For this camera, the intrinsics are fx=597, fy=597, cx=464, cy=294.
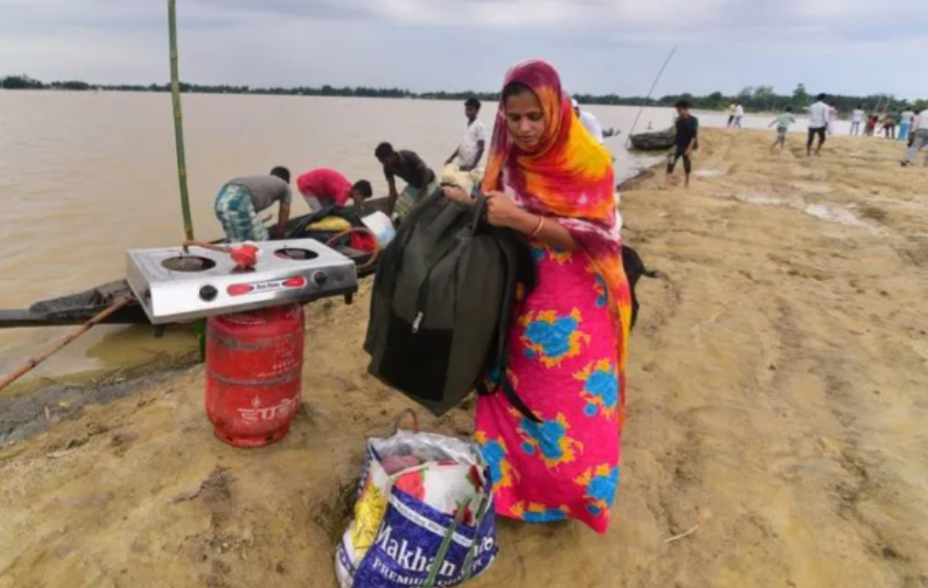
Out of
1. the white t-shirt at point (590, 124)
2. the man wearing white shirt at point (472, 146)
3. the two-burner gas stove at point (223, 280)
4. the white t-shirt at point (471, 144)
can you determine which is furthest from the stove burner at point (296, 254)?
the white t-shirt at point (471, 144)

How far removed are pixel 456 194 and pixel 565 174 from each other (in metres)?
0.31

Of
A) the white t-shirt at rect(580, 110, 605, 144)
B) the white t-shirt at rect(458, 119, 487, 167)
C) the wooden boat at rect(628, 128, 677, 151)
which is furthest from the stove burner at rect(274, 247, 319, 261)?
the wooden boat at rect(628, 128, 677, 151)

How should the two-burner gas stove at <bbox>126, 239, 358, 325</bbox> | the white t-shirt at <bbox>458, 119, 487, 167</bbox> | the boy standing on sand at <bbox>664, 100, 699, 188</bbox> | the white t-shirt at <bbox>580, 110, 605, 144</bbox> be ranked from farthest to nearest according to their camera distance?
the boy standing on sand at <bbox>664, 100, 699, 188</bbox> → the white t-shirt at <bbox>458, 119, 487, 167</bbox> → the white t-shirt at <bbox>580, 110, 605, 144</bbox> → the two-burner gas stove at <bbox>126, 239, 358, 325</bbox>

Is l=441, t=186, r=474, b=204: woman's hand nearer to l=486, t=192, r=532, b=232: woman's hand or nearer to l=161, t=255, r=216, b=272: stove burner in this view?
l=486, t=192, r=532, b=232: woman's hand

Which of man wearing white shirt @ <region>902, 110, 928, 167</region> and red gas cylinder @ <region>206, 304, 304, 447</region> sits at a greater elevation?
man wearing white shirt @ <region>902, 110, 928, 167</region>

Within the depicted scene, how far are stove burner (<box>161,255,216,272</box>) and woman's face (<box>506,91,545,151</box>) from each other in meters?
1.17

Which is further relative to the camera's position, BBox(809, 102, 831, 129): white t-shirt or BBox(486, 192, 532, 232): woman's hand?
BBox(809, 102, 831, 129): white t-shirt

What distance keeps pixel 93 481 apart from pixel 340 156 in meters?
17.6

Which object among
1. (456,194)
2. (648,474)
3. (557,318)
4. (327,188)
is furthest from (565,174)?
(327,188)

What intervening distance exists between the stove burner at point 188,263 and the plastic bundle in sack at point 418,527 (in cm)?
92

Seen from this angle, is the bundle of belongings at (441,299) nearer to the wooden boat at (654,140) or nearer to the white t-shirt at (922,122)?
the white t-shirt at (922,122)

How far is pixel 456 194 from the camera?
172 cm

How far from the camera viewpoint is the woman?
5.40 feet

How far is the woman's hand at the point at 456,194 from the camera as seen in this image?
66.9 inches
